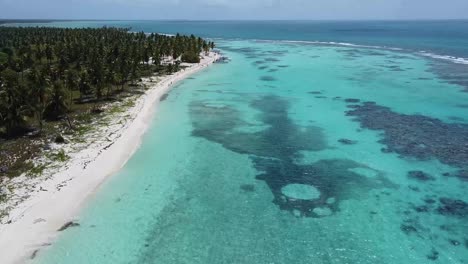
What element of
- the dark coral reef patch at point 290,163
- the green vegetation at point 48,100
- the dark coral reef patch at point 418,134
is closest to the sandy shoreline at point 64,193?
the green vegetation at point 48,100

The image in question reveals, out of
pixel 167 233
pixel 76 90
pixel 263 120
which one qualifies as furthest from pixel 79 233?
pixel 76 90

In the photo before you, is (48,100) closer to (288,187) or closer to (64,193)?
(64,193)

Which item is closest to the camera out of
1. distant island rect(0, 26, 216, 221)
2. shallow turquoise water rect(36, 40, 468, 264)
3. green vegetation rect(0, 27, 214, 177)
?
shallow turquoise water rect(36, 40, 468, 264)

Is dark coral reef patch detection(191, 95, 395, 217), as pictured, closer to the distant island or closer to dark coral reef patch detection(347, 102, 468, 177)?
dark coral reef patch detection(347, 102, 468, 177)

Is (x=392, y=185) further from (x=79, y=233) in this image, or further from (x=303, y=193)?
(x=79, y=233)

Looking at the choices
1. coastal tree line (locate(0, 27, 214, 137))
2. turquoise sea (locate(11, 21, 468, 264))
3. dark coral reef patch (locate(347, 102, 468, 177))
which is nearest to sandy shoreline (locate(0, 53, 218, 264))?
turquoise sea (locate(11, 21, 468, 264))

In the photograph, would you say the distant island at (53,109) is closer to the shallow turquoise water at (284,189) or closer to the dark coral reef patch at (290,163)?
the shallow turquoise water at (284,189)

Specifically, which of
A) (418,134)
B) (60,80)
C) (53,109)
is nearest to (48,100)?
(53,109)
